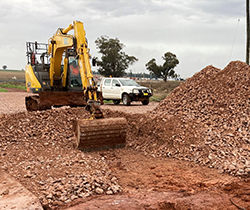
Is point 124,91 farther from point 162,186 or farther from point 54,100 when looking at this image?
point 162,186

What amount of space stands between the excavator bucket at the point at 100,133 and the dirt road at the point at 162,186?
27cm

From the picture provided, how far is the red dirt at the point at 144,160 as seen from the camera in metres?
4.77

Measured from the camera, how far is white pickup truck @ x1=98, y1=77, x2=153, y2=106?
56.7 ft

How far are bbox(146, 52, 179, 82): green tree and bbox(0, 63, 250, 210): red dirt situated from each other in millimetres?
45509

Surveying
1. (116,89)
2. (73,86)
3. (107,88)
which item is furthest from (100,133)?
(107,88)

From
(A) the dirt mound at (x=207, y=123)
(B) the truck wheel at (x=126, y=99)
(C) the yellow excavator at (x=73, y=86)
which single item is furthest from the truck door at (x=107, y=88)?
(A) the dirt mound at (x=207, y=123)

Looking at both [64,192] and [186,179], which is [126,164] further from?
[64,192]

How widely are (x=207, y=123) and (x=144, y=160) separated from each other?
2.09 m

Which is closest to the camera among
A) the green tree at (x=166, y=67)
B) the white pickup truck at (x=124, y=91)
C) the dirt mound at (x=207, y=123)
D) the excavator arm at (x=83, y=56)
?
the dirt mound at (x=207, y=123)

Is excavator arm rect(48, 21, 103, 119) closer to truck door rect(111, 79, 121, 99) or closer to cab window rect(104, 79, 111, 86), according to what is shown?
truck door rect(111, 79, 121, 99)

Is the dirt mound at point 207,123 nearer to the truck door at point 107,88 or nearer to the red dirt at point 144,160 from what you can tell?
the red dirt at point 144,160

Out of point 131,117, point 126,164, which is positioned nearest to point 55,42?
point 131,117

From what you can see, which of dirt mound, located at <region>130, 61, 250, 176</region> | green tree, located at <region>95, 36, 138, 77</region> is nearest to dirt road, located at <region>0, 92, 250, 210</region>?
dirt mound, located at <region>130, 61, 250, 176</region>

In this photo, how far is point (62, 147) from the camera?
24.1 ft
